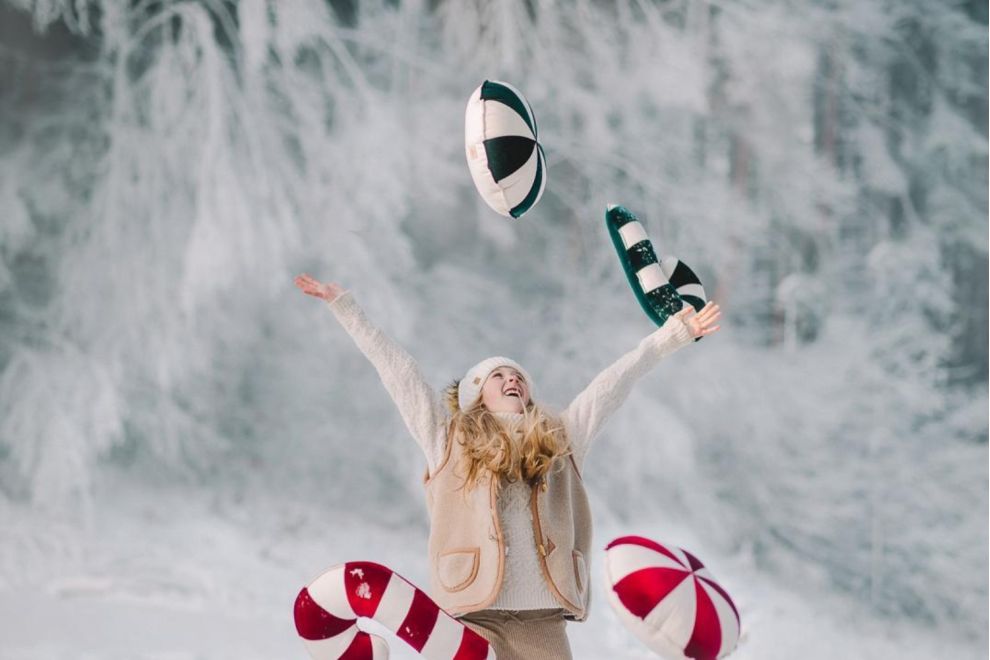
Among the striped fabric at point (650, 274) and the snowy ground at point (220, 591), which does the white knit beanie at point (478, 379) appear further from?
the snowy ground at point (220, 591)

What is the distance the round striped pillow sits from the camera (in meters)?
2.18

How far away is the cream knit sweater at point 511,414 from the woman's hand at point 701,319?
1 centimetres

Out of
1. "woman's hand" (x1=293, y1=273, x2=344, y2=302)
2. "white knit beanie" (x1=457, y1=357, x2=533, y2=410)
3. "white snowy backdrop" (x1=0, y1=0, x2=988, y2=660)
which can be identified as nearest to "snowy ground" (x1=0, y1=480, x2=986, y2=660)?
"white snowy backdrop" (x1=0, y1=0, x2=988, y2=660)

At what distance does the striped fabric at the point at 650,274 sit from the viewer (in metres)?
2.18

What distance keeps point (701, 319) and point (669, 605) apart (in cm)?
51

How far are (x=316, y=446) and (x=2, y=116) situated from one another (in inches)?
61.3

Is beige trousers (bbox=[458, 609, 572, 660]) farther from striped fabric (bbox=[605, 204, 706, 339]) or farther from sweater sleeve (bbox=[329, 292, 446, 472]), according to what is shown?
striped fabric (bbox=[605, 204, 706, 339])

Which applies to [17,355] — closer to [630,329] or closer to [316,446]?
[316,446]

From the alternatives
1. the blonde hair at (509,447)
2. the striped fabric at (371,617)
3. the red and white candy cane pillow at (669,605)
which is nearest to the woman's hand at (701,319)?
the blonde hair at (509,447)

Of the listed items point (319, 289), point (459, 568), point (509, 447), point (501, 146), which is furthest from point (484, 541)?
point (501, 146)

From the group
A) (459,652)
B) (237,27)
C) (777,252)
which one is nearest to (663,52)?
(777,252)

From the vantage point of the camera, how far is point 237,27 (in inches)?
161

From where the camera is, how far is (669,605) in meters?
1.88

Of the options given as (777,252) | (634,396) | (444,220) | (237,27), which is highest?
(237,27)
